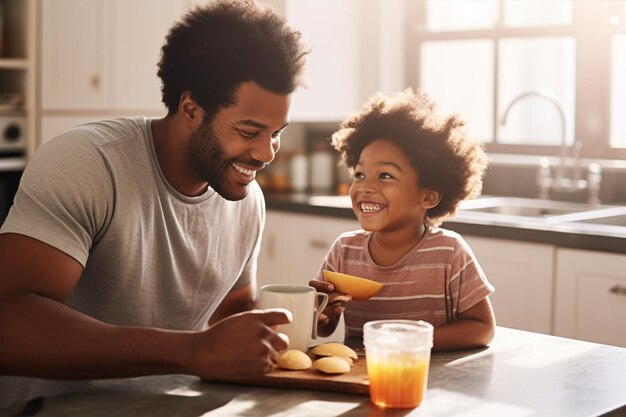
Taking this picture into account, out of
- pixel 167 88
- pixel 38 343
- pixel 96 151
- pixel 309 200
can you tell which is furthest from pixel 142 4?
pixel 38 343

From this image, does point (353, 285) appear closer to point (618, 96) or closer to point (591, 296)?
point (591, 296)

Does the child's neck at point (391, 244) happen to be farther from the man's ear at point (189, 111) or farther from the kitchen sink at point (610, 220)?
the kitchen sink at point (610, 220)

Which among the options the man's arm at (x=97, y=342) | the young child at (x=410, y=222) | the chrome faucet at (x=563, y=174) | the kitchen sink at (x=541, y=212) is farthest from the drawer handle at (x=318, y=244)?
the man's arm at (x=97, y=342)

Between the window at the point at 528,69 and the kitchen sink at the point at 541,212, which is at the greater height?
the window at the point at 528,69

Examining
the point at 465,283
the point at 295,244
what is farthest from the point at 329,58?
the point at 465,283

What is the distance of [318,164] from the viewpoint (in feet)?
13.5

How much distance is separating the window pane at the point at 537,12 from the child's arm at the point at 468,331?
7.68ft

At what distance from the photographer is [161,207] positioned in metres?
1.80

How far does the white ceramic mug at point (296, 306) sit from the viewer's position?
151cm

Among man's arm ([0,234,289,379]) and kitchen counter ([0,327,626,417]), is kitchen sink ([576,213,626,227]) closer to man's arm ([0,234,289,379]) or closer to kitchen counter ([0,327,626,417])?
kitchen counter ([0,327,626,417])

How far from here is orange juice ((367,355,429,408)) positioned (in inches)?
50.2

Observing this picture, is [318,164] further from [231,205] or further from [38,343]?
[38,343]

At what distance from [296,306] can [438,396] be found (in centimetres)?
29

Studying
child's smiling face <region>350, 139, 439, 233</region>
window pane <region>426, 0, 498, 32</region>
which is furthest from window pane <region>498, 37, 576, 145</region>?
child's smiling face <region>350, 139, 439, 233</region>
